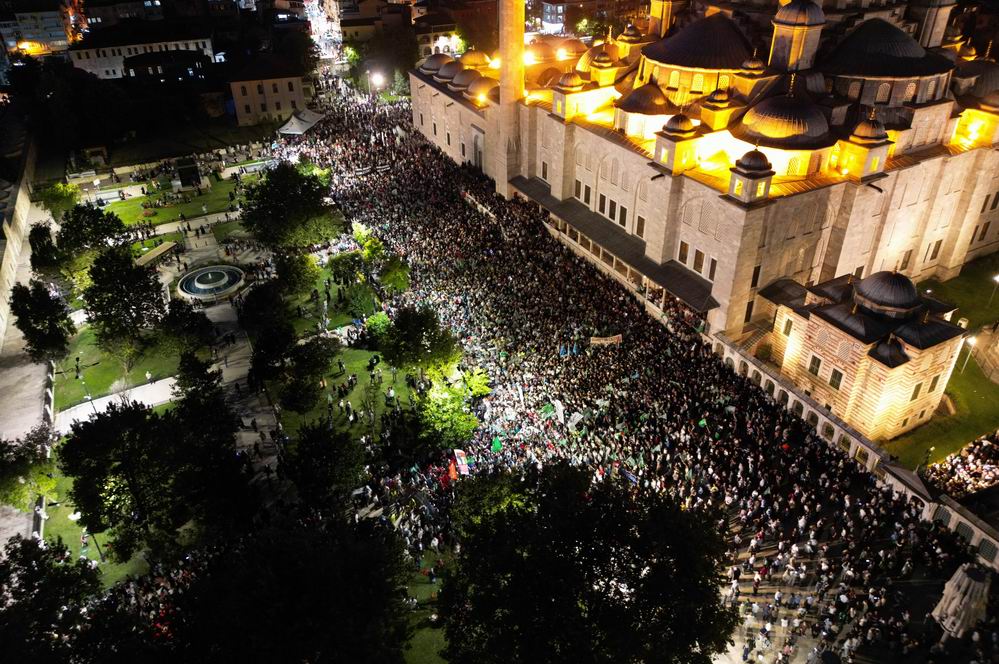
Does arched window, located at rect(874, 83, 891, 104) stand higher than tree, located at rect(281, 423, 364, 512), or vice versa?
arched window, located at rect(874, 83, 891, 104)

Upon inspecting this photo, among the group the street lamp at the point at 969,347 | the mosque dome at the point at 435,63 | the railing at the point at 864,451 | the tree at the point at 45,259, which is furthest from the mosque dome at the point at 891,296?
the tree at the point at 45,259

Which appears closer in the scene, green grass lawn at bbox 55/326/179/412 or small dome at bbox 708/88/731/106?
green grass lawn at bbox 55/326/179/412

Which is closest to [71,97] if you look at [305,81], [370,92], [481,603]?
[305,81]

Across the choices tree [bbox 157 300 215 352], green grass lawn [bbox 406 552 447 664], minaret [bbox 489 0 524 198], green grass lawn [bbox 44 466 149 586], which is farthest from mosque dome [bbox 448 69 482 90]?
green grass lawn [bbox 406 552 447 664]

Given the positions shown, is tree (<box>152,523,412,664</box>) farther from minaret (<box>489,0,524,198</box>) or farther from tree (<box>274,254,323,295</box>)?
minaret (<box>489,0,524,198</box>)

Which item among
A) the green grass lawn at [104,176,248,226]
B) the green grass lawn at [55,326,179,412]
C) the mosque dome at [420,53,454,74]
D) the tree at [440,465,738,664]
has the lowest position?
the green grass lawn at [55,326,179,412]

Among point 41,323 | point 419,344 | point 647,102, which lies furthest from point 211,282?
point 647,102

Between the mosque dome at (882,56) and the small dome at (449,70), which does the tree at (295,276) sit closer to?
the small dome at (449,70)
